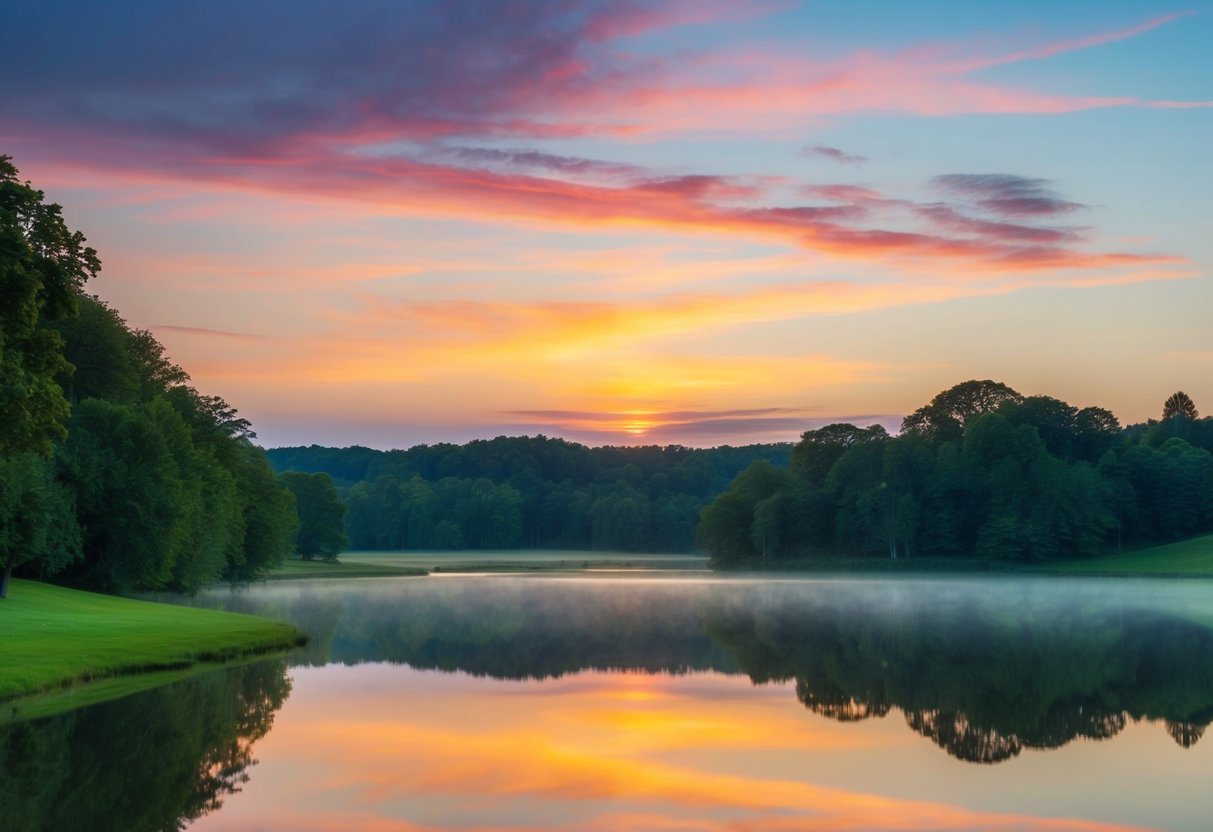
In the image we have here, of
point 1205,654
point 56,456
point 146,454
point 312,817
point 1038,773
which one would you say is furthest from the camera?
point 146,454

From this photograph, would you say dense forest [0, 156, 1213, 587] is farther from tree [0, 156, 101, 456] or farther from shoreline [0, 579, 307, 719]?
shoreline [0, 579, 307, 719]

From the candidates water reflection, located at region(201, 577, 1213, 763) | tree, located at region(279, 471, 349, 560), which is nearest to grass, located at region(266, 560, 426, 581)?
tree, located at region(279, 471, 349, 560)

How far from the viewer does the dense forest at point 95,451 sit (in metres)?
Result: 31.7

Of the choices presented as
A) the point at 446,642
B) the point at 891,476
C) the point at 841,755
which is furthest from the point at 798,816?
the point at 891,476

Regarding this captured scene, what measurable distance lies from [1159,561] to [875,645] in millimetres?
77764

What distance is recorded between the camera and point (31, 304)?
30.9 metres

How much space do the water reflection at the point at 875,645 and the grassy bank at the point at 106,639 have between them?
8.14 ft

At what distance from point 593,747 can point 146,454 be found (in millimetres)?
45406

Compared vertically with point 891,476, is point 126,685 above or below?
below

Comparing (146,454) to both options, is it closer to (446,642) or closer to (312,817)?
(446,642)

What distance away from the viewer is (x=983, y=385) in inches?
5408

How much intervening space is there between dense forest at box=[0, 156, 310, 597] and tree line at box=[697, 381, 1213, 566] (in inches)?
2224

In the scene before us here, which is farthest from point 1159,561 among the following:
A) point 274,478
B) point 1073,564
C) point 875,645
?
point 875,645

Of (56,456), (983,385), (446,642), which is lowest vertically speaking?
(446,642)
